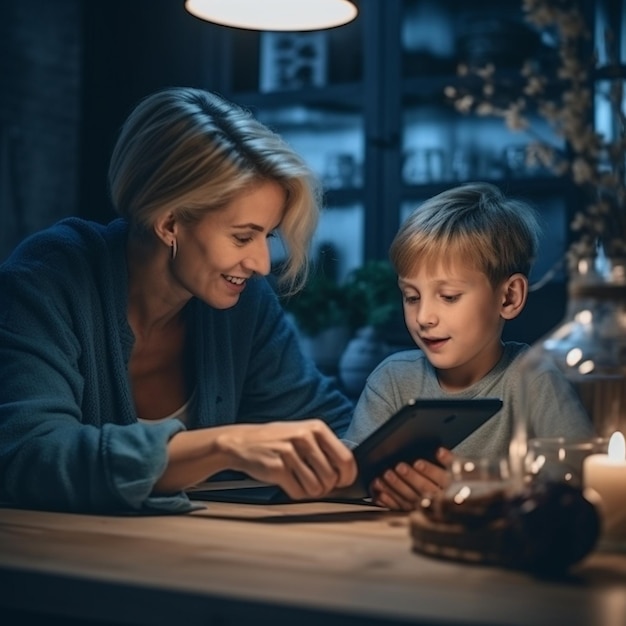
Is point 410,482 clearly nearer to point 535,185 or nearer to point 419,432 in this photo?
point 419,432

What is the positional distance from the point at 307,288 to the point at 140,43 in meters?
1.67

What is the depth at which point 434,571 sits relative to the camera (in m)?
1.06

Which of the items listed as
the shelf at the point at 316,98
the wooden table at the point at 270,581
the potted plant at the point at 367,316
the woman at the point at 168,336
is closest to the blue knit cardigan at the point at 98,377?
→ the woman at the point at 168,336

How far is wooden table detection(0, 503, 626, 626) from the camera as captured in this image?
0.90 meters

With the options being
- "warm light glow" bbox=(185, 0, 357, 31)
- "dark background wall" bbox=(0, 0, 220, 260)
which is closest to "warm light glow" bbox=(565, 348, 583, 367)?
"warm light glow" bbox=(185, 0, 357, 31)

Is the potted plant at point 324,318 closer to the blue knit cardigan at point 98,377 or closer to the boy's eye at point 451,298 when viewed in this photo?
the blue knit cardigan at point 98,377

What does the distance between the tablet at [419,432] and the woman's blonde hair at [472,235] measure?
0.47 meters

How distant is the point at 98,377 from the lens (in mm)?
1859

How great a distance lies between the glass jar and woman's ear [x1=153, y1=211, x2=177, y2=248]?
2.44 feet

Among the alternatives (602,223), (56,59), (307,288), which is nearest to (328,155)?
(307,288)

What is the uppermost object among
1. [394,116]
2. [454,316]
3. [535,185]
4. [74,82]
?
[74,82]

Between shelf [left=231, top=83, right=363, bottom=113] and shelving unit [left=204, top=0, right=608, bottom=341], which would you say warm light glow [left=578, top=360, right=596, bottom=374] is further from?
shelf [left=231, top=83, right=363, bottom=113]

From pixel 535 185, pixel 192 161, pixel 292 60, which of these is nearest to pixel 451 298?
pixel 192 161

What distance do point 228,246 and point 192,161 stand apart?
149mm
